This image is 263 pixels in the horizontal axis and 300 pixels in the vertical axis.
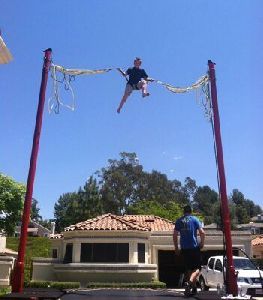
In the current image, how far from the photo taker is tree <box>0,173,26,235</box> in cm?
4212

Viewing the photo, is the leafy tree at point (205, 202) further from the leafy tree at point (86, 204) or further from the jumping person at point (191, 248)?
the jumping person at point (191, 248)

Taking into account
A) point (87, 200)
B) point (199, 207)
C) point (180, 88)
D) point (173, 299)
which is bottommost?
point (173, 299)

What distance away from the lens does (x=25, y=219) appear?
33.0 ft

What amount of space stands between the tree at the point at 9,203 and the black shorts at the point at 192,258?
35.9 m

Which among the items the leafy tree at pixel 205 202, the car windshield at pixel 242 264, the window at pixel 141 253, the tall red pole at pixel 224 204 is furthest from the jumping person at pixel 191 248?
the leafy tree at pixel 205 202

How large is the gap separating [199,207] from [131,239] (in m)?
83.0

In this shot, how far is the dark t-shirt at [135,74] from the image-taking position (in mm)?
11812

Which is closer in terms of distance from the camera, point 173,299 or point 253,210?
point 173,299

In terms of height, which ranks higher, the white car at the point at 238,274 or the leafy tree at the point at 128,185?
the leafy tree at the point at 128,185

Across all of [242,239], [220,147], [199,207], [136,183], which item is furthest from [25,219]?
[199,207]

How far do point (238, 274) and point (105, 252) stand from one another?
1052 cm

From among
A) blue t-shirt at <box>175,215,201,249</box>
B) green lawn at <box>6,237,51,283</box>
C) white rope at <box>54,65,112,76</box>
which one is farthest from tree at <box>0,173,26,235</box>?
blue t-shirt at <box>175,215,201,249</box>

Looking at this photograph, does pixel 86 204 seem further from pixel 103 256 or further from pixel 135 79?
pixel 135 79

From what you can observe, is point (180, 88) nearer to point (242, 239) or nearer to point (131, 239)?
point (131, 239)
